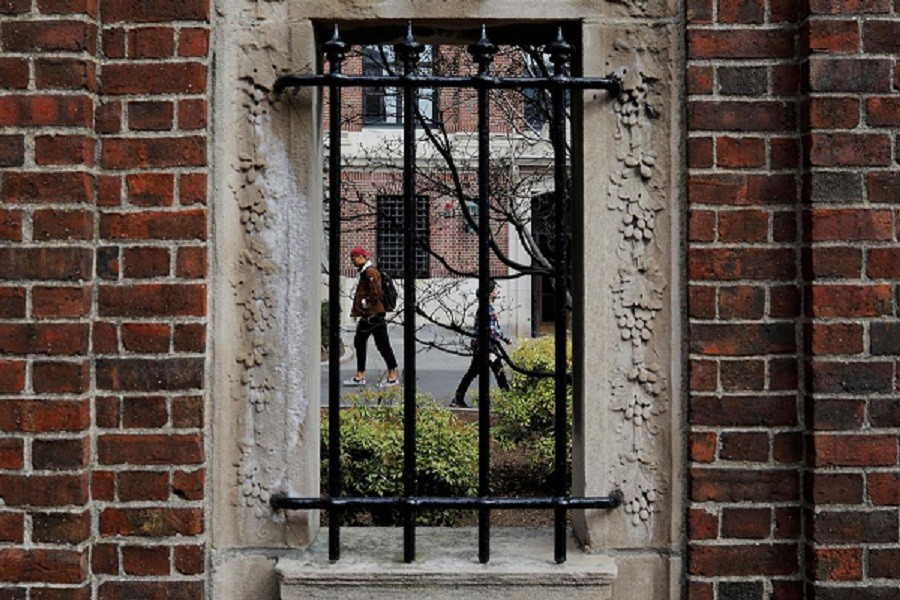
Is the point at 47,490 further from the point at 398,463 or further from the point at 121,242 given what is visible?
the point at 398,463

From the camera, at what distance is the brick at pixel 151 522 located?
2.22 meters

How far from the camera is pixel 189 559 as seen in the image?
223 centimetres

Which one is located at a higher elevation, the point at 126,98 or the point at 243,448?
the point at 126,98

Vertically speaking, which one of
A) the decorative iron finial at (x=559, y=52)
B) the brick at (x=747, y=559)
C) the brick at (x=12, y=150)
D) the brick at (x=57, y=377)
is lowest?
the brick at (x=747, y=559)

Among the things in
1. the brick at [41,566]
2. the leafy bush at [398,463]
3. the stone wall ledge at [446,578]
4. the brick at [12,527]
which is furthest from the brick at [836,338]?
the leafy bush at [398,463]

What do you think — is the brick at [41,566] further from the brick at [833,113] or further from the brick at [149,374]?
the brick at [833,113]

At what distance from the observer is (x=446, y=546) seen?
2.49m

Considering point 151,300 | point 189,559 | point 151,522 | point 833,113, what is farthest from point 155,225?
point 833,113

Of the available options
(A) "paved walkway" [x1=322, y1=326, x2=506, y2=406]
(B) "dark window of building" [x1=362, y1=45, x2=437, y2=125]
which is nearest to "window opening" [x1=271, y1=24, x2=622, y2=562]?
(B) "dark window of building" [x1=362, y1=45, x2=437, y2=125]

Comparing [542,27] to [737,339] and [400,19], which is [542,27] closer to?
[400,19]

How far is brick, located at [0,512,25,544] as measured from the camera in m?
2.15

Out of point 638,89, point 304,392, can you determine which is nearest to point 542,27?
point 638,89

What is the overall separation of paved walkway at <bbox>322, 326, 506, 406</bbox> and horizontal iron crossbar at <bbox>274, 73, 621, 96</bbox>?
24.8ft

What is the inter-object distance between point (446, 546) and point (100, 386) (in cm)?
105
